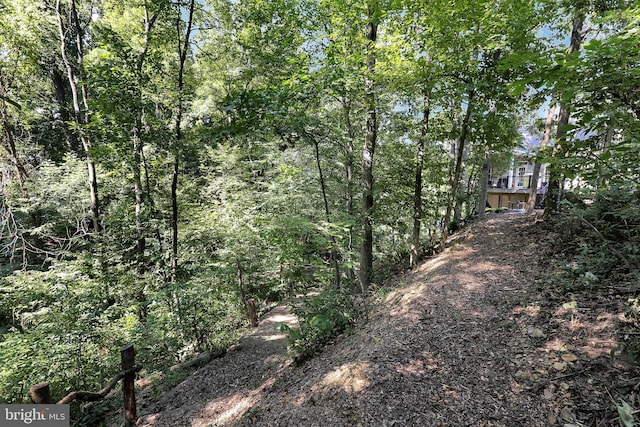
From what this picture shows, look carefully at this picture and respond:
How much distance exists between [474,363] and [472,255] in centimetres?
456

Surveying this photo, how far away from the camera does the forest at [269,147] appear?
2.96 m

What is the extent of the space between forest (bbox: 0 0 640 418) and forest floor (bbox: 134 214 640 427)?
29.3 inches

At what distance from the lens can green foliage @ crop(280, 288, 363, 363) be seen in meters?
5.09

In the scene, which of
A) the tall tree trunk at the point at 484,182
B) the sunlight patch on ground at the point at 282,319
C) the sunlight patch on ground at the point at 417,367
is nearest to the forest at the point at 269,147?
the tall tree trunk at the point at 484,182

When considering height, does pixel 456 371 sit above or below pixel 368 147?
below

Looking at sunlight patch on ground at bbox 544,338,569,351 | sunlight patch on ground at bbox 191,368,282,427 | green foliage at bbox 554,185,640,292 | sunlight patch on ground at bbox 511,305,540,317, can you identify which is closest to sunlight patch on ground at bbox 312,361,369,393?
sunlight patch on ground at bbox 191,368,282,427

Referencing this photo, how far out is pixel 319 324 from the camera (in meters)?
4.80

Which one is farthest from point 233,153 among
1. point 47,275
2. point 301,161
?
point 47,275

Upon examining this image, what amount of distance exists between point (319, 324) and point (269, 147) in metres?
7.79

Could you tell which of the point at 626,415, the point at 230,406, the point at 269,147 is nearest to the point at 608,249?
the point at 626,415

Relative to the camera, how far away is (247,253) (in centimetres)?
845

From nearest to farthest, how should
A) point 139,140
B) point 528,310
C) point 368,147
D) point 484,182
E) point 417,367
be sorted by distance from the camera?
point 417,367 < point 528,310 < point 139,140 < point 368,147 < point 484,182

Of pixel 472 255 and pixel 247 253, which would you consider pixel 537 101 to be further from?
pixel 247 253

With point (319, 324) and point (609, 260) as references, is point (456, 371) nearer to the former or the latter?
point (319, 324)
